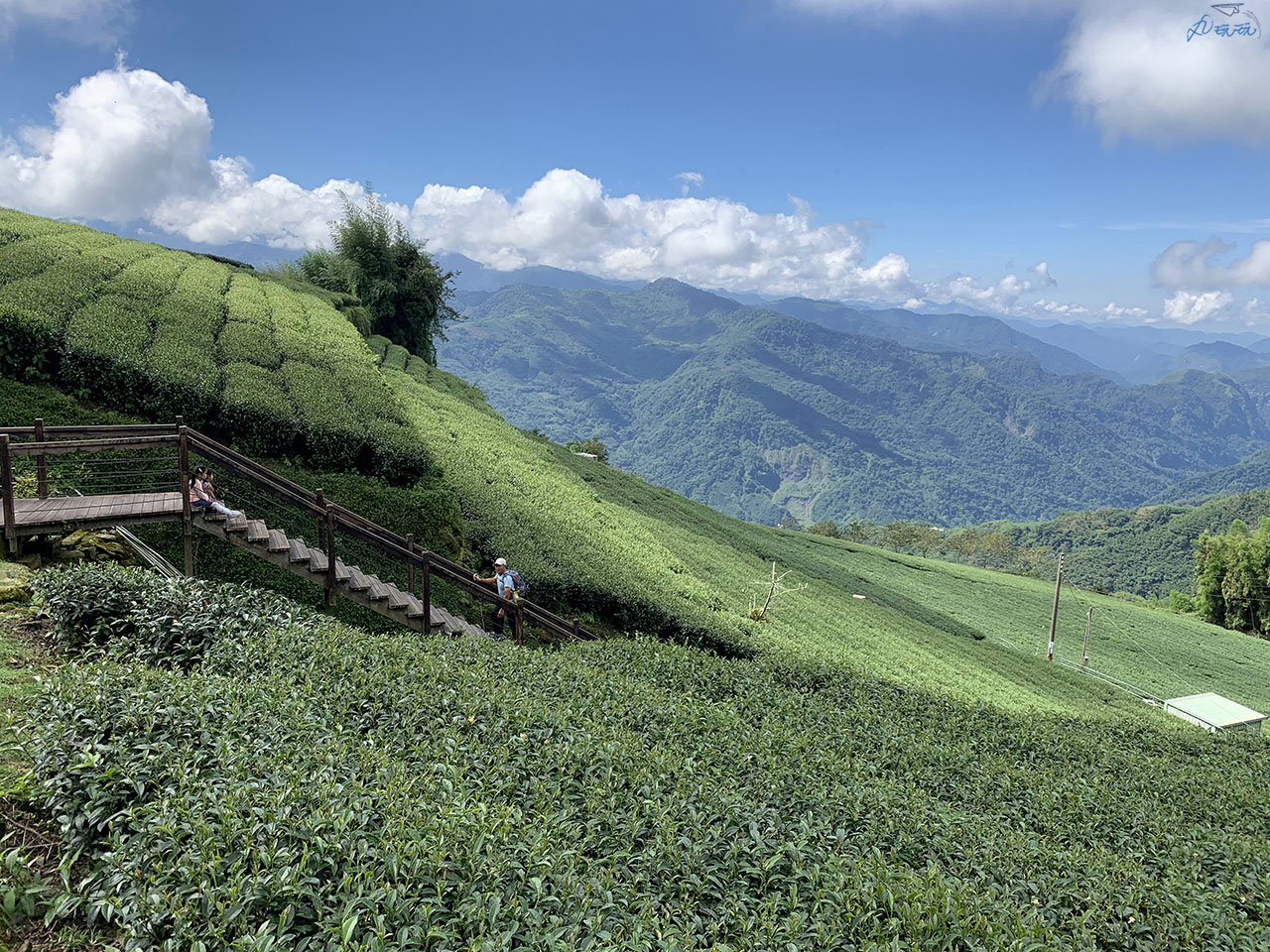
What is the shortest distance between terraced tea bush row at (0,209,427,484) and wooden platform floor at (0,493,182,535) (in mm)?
3022

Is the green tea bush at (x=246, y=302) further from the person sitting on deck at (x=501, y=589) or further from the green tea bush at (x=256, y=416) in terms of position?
the person sitting on deck at (x=501, y=589)

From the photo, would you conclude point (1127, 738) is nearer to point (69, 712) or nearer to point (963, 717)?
point (963, 717)

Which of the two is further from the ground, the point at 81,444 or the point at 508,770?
the point at 81,444

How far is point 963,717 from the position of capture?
10008mm

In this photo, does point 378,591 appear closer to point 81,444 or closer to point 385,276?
point 81,444

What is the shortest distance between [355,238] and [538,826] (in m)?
34.9

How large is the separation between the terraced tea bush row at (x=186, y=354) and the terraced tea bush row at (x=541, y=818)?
19.8 ft

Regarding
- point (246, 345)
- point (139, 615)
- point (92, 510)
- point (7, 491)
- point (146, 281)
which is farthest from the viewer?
point (146, 281)

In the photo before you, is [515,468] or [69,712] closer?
[69,712]

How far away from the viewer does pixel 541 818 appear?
4551mm

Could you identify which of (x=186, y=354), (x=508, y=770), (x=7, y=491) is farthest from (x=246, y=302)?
(x=508, y=770)

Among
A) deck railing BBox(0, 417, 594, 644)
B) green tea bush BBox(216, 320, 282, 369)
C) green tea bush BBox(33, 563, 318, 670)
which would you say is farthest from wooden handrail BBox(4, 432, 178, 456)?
green tea bush BBox(216, 320, 282, 369)

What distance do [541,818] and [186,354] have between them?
12.1 meters

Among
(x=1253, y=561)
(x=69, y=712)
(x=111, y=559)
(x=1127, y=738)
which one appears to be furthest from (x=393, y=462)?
(x=1253, y=561)
